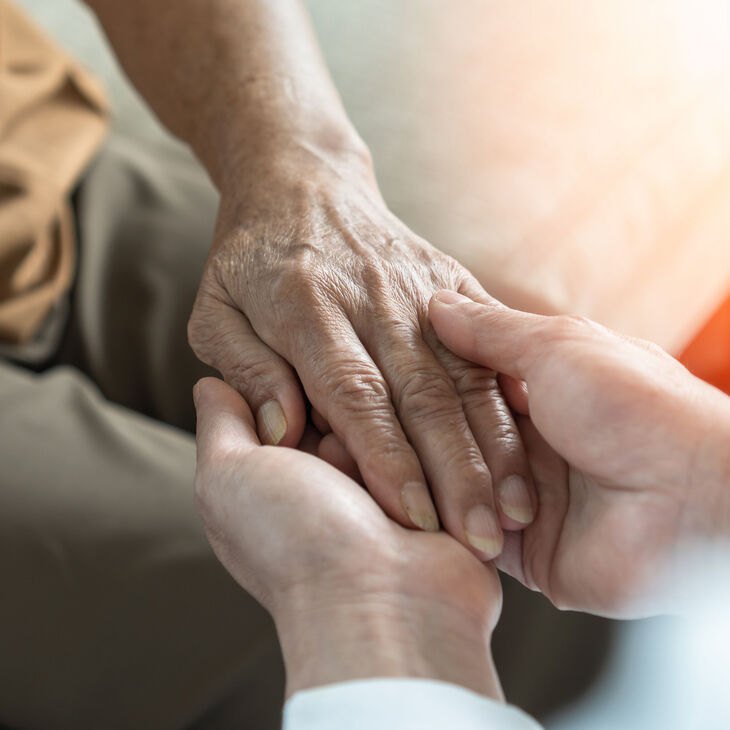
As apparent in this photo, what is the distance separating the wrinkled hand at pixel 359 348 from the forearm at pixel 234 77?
Answer: 0.18ft

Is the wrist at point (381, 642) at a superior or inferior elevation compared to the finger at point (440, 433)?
inferior

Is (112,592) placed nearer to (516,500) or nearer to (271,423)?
(271,423)

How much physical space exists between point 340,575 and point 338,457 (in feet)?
0.44

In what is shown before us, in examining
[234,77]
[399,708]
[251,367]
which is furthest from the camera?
[234,77]

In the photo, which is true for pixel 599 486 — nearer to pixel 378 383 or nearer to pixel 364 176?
pixel 378 383

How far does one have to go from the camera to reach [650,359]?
1.71ft

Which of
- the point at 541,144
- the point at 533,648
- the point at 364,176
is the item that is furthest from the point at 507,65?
the point at 533,648

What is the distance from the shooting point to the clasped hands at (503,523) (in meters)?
0.45

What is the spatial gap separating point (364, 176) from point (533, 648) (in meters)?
0.49

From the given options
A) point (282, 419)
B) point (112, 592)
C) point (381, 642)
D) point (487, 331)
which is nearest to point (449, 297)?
point (487, 331)

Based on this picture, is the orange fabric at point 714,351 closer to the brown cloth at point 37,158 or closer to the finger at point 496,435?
the finger at point 496,435

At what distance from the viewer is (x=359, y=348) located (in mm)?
594

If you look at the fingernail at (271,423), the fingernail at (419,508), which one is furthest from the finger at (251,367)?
the fingernail at (419,508)

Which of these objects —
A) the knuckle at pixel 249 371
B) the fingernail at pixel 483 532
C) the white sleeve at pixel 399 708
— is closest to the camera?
the white sleeve at pixel 399 708
